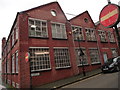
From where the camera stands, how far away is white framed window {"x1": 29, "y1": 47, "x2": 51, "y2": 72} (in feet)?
38.5

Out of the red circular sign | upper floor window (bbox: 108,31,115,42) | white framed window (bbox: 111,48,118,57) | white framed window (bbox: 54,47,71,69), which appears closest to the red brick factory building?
white framed window (bbox: 54,47,71,69)

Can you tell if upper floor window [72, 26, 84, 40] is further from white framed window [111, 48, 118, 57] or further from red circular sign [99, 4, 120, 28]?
red circular sign [99, 4, 120, 28]

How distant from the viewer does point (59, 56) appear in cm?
1391

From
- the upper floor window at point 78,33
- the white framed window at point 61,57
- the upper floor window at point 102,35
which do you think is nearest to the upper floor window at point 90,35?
the upper floor window at point 78,33

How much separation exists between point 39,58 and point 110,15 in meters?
10.9

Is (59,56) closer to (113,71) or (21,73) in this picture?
(21,73)

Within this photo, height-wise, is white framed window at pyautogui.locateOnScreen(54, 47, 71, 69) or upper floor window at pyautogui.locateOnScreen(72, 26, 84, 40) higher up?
upper floor window at pyautogui.locateOnScreen(72, 26, 84, 40)

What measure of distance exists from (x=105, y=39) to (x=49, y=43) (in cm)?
1354

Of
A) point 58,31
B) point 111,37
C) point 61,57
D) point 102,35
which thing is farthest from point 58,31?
point 111,37

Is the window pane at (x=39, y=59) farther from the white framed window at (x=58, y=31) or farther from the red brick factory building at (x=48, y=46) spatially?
the white framed window at (x=58, y=31)

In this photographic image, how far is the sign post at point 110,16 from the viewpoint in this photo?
205cm

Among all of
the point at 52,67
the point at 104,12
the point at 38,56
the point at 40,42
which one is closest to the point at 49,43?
the point at 40,42

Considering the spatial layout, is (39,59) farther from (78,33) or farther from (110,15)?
(110,15)

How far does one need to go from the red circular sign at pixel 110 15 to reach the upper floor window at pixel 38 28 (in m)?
11.0
